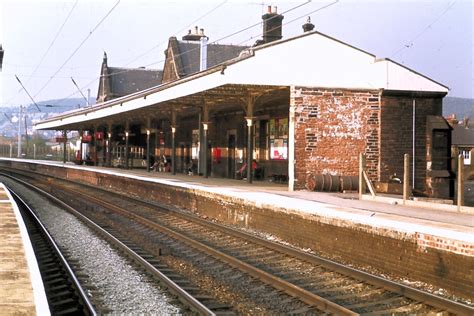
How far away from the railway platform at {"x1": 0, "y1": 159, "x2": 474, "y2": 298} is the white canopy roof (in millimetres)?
3547

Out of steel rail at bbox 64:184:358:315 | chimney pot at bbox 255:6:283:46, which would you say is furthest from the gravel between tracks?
chimney pot at bbox 255:6:283:46

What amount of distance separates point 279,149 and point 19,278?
57.0 ft

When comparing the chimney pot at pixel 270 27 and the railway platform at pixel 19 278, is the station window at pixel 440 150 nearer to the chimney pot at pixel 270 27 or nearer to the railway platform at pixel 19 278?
the railway platform at pixel 19 278

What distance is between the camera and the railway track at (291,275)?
720 cm

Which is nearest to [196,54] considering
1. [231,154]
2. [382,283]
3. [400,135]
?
[231,154]

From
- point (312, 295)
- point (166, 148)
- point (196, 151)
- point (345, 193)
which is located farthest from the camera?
point (166, 148)

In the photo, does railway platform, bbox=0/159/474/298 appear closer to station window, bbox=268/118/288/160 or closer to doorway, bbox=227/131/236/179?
station window, bbox=268/118/288/160

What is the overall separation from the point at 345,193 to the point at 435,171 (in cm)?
306

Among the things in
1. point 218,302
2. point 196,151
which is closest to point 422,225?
point 218,302

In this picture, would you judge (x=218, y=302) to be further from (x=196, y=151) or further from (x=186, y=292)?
(x=196, y=151)

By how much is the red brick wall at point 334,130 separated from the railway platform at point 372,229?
1326mm

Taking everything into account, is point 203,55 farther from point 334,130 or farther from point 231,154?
point 334,130

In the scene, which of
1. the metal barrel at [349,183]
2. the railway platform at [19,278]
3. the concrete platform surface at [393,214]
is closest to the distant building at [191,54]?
the metal barrel at [349,183]

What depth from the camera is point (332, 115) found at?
61.4 ft
